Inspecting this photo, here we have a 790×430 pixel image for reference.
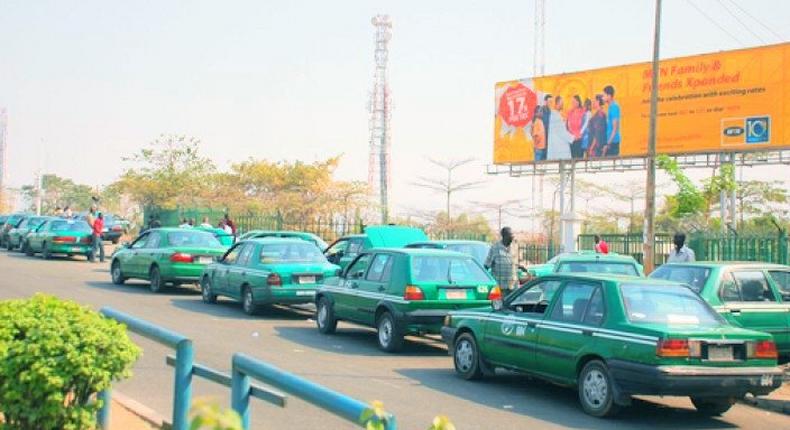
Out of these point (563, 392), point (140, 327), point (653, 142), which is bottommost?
point (563, 392)

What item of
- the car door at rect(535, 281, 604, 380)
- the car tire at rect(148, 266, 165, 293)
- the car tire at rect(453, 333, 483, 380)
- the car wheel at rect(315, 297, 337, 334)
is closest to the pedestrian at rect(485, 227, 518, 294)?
the car wheel at rect(315, 297, 337, 334)

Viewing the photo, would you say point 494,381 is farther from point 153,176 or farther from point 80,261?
point 153,176

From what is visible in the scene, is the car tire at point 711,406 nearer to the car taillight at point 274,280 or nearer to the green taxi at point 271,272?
the green taxi at point 271,272

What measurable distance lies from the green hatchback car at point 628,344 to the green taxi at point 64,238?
27.4 m

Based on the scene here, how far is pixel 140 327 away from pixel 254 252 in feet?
40.3

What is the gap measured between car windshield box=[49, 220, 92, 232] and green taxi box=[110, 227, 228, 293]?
40.9ft

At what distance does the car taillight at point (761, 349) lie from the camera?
1031cm

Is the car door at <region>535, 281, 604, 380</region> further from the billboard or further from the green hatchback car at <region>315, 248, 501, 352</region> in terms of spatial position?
the billboard

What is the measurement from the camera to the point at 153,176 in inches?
2562

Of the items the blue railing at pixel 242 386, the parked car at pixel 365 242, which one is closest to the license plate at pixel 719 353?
the blue railing at pixel 242 386

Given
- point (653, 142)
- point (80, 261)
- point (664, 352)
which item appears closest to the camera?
point (664, 352)

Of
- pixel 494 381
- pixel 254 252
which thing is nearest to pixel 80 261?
pixel 254 252

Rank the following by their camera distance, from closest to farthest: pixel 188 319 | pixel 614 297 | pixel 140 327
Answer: pixel 140 327
pixel 614 297
pixel 188 319

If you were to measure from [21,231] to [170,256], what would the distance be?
22.8 meters
